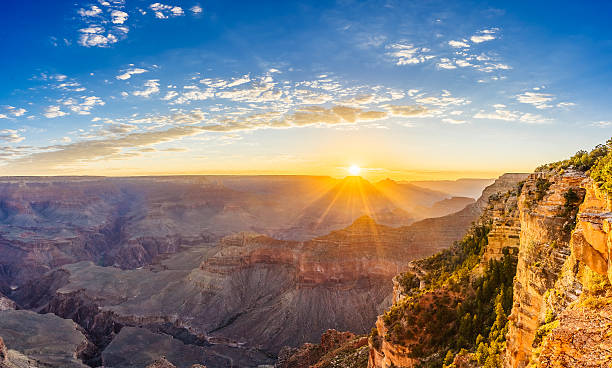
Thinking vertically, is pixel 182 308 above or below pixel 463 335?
below

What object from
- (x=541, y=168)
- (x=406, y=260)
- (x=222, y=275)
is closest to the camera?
(x=541, y=168)

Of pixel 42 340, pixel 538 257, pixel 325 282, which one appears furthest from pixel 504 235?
pixel 42 340

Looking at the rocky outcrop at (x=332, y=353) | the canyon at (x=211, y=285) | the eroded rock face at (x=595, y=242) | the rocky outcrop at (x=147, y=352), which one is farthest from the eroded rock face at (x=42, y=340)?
the eroded rock face at (x=595, y=242)

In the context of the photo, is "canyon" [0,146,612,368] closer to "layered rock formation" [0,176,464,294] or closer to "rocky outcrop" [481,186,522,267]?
"rocky outcrop" [481,186,522,267]

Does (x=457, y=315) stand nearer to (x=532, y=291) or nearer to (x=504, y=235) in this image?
(x=504, y=235)

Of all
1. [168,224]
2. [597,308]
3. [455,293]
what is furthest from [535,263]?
[168,224]

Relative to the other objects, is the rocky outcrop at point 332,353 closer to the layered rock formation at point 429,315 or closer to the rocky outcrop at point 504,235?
the layered rock formation at point 429,315

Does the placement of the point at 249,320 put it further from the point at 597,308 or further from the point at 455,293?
the point at 597,308

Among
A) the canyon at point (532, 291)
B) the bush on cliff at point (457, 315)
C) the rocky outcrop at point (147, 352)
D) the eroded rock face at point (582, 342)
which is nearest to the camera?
the eroded rock face at point (582, 342)
